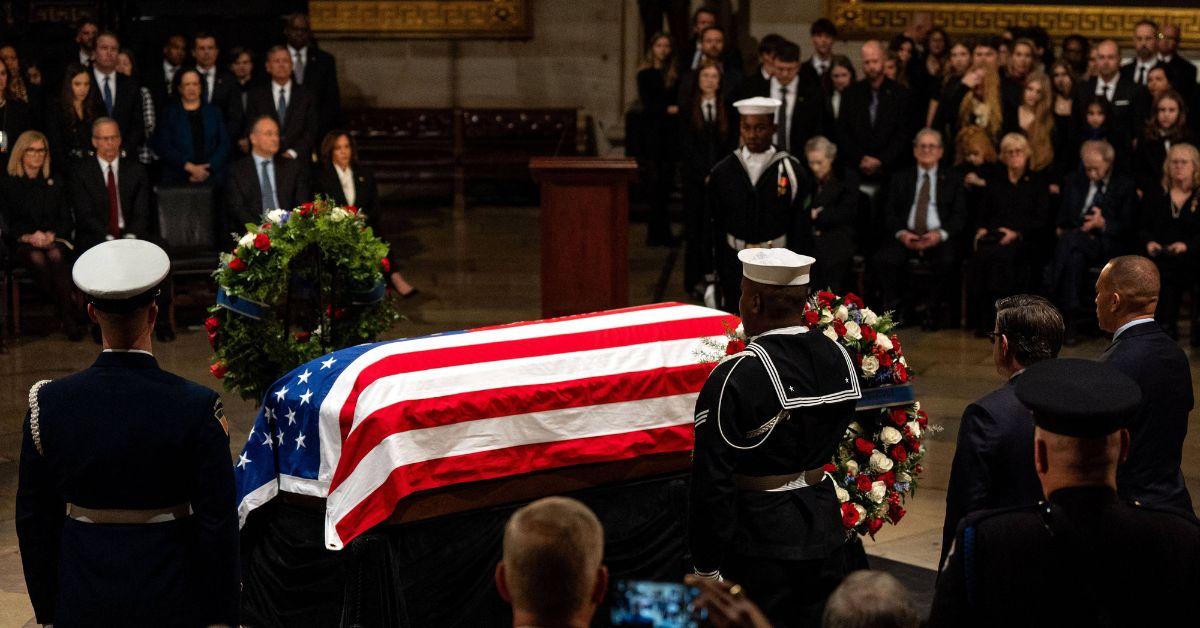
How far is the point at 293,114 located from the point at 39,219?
2.14 m

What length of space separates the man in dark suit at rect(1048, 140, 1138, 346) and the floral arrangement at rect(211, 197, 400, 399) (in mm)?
4866

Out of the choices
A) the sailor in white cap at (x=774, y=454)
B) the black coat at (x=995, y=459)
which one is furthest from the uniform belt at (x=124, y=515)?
the black coat at (x=995, y=459)

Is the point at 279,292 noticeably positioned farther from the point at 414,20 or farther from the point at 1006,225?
the point at 414,20

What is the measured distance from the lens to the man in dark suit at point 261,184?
9.21m

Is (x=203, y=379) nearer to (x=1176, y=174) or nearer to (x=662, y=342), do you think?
(x=662, y=342)

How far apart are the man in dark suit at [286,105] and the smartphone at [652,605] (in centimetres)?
859

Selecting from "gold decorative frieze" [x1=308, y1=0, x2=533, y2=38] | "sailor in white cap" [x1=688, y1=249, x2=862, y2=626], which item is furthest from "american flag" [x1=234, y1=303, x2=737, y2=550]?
"gold decorative frieze" [x1=308, y1=0, x2=533, y2=38]

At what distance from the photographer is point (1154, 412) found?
3.84 m

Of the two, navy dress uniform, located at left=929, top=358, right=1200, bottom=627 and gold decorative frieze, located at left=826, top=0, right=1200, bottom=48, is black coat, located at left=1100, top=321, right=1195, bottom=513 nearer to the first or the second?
navy dress uniform, located at left=929, top=358, right=1200, bottom=627

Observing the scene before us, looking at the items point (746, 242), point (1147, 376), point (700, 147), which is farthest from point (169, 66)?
point (1147, 376)

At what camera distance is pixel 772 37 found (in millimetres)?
9930

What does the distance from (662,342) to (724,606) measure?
2.92 meters

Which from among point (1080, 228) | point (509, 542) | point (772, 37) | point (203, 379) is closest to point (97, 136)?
point (203, 379)

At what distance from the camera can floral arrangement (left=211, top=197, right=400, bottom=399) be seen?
5.76 m
